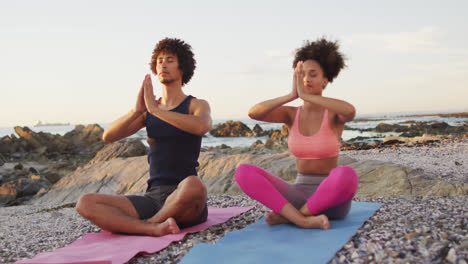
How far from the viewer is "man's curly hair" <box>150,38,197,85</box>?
14.2ft

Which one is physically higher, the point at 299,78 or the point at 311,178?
the point at 299,78

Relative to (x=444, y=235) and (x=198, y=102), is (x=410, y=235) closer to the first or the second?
(x=444, y=235)

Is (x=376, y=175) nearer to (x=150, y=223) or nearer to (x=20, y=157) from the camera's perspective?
(x=150, y=223)

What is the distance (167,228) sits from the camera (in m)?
3.74

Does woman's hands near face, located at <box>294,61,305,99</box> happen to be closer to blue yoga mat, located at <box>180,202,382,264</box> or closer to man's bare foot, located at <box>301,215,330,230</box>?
man's bare foot, located at <box>301,215,330,230</box>

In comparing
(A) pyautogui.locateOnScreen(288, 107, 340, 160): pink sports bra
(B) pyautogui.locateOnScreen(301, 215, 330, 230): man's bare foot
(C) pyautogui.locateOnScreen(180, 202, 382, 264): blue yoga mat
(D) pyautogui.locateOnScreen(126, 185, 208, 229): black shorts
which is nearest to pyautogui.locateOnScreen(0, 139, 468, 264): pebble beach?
(C) pyautogui.locateOnScreen(180, 202, 382, 264): blue yoga mat

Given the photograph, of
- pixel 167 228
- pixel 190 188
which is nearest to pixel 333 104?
pixel 190 188

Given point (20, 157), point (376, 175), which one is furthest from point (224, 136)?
point (376, 175)

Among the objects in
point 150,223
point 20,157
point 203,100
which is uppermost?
point 203,100

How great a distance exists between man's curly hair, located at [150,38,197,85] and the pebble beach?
1.83 metres

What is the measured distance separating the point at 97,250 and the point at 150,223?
0.60 meters

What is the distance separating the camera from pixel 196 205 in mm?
3893

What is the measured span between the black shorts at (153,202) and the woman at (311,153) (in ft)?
2.42

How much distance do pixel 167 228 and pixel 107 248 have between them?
58 centimetres
